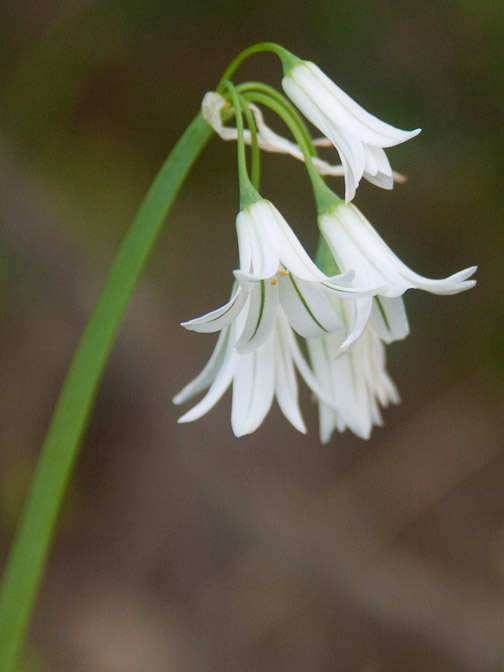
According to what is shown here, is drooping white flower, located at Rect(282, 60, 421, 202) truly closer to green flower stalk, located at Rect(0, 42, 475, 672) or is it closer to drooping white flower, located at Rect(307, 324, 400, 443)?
green flower stalk, located at Rect(0, 42, 475, 672)

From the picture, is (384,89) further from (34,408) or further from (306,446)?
(34,408)

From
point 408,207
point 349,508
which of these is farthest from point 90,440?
point 408,207

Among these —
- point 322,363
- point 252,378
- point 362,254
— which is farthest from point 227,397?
point 362,254

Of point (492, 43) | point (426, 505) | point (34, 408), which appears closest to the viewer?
point (492, 43)

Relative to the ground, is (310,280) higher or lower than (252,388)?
higher

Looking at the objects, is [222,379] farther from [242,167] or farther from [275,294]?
[242,167]

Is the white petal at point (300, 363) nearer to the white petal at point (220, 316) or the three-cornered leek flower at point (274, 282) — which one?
the three-cornered leek flower at point (274, 282)
